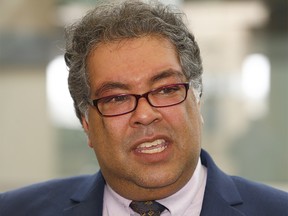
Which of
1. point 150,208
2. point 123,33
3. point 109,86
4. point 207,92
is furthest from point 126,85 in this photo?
point 207,92

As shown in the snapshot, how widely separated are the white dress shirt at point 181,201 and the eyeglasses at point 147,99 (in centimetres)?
31

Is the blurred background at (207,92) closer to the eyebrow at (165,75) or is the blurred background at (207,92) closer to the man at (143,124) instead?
the man at (143,124)

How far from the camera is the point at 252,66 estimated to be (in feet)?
18.0

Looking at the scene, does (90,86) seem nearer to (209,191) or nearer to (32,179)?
(209,191)

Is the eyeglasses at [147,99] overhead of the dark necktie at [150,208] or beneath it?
overhead

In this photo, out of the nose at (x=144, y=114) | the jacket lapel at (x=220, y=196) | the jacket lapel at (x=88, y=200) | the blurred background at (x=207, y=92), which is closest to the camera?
the nose at (x=144, y=114)

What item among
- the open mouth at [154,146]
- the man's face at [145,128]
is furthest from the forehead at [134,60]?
the open mouth at [154,146]

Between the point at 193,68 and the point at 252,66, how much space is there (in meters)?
3.30

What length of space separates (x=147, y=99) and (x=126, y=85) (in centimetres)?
9

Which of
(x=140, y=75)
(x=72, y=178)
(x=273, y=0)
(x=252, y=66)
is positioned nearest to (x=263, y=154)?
(x=252, y=66)

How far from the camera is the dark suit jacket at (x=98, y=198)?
2.18 metres

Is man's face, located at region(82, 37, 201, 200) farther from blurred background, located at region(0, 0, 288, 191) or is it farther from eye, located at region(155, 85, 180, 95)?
blurred background, located at region(0, 0, 288, 191)

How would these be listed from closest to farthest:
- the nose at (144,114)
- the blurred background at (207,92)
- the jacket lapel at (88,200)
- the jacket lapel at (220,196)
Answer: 1. the nose at (144,114)
2. the jacket lapel at (220,196)
3. the jacket lapel at (88,200)
4. the blurred background at (207,92)

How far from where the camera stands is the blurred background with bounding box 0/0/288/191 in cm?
539
